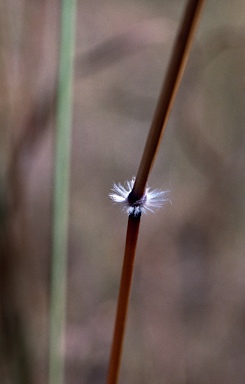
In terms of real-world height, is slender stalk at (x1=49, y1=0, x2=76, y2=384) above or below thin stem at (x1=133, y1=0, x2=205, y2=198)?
above

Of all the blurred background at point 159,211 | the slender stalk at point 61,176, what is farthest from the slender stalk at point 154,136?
the blurred background at point 159,211

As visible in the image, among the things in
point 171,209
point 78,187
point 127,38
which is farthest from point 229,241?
point 127,38

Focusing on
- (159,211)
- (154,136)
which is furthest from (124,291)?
(159,211)

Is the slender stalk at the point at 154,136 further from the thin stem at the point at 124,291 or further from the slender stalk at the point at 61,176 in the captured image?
the slender stalk at the point at 61,176

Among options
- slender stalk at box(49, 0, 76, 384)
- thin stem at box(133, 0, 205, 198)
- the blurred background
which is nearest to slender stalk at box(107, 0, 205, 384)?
thin stem at box(133, 0, 205, 198)

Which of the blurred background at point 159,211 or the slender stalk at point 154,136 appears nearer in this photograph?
the slender stalk at point 154,136

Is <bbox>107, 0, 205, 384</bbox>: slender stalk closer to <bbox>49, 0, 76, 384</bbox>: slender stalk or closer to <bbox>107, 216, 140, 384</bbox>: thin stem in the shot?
<bbox>107, 216, 140, 384</bbox>: thin stem

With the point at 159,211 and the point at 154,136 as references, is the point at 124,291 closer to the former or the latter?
the point at 154,136
